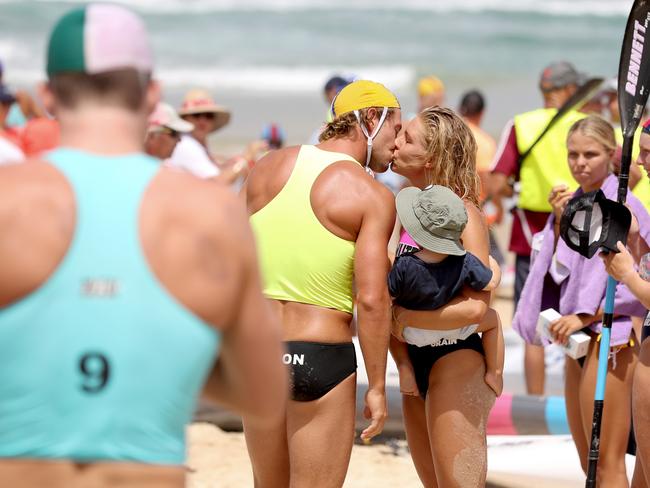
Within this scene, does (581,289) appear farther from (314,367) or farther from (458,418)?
(314,367)

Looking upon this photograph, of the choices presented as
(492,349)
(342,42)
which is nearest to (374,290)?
(492,349)

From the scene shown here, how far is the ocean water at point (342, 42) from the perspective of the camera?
90.9 ft

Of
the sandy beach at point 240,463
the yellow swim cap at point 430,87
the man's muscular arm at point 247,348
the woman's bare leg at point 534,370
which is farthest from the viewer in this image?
the yellow swim cap at point 430,87

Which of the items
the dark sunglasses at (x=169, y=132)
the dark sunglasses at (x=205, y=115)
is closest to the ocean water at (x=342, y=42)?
the dark sunglasses at (x=205, y=115)

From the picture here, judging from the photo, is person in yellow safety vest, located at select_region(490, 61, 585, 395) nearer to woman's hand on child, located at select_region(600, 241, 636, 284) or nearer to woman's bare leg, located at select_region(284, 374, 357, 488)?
woman's hand on child, located at select_region(600, 241, 636, 284)

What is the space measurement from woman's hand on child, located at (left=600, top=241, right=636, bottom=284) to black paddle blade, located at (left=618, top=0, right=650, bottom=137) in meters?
0.59

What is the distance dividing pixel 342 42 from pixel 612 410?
95.7ft

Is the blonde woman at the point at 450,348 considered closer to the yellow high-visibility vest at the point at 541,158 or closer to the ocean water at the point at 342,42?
the yellow high-visibility vest at the point at 541,158

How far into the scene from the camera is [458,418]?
4031mm

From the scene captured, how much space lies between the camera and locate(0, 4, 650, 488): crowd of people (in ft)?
6.75

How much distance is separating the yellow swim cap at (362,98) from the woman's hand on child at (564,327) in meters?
1.27

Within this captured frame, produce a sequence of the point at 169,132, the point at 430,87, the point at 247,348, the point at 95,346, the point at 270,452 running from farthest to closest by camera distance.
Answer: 1. the point at 430,87
2. the point at 169,132
3. the point at 270,452
4. the point at 247,348
5. the point at 95,346

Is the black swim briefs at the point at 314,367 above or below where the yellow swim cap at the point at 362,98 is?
below

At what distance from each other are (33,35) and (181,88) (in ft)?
23.8
